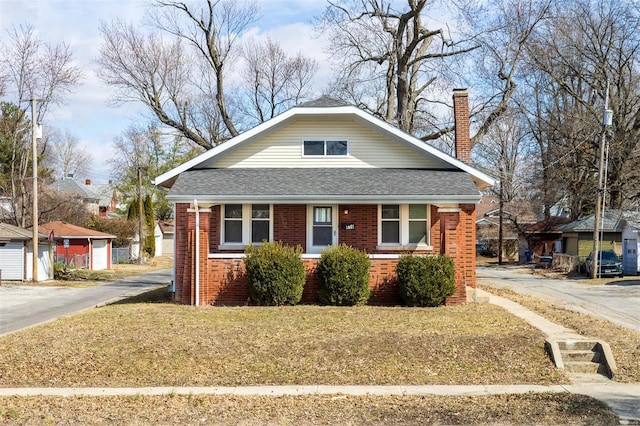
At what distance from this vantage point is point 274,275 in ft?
58.3

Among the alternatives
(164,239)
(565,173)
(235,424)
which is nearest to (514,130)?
(565,173)

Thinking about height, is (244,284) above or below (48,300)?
above

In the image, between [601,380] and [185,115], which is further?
[185,115]

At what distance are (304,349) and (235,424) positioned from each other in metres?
3.61

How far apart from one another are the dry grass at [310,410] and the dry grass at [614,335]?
1.87 m

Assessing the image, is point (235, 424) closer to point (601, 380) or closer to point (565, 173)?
point (601, 380)

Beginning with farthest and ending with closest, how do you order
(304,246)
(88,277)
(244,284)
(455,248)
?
(88,277), (304,246), (244,284), (455,248)

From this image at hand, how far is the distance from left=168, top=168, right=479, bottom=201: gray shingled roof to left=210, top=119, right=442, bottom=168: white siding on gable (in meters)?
0.26

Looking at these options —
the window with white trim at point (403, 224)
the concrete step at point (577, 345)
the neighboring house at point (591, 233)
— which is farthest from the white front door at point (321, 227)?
the neighboring house at point (591, 233)

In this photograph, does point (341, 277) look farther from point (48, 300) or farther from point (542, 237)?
point (542, 237)

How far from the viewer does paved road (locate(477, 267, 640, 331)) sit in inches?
781

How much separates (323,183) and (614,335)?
882 cm

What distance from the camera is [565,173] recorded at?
49500 millimetres

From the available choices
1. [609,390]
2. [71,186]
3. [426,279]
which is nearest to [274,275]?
[426,279]
